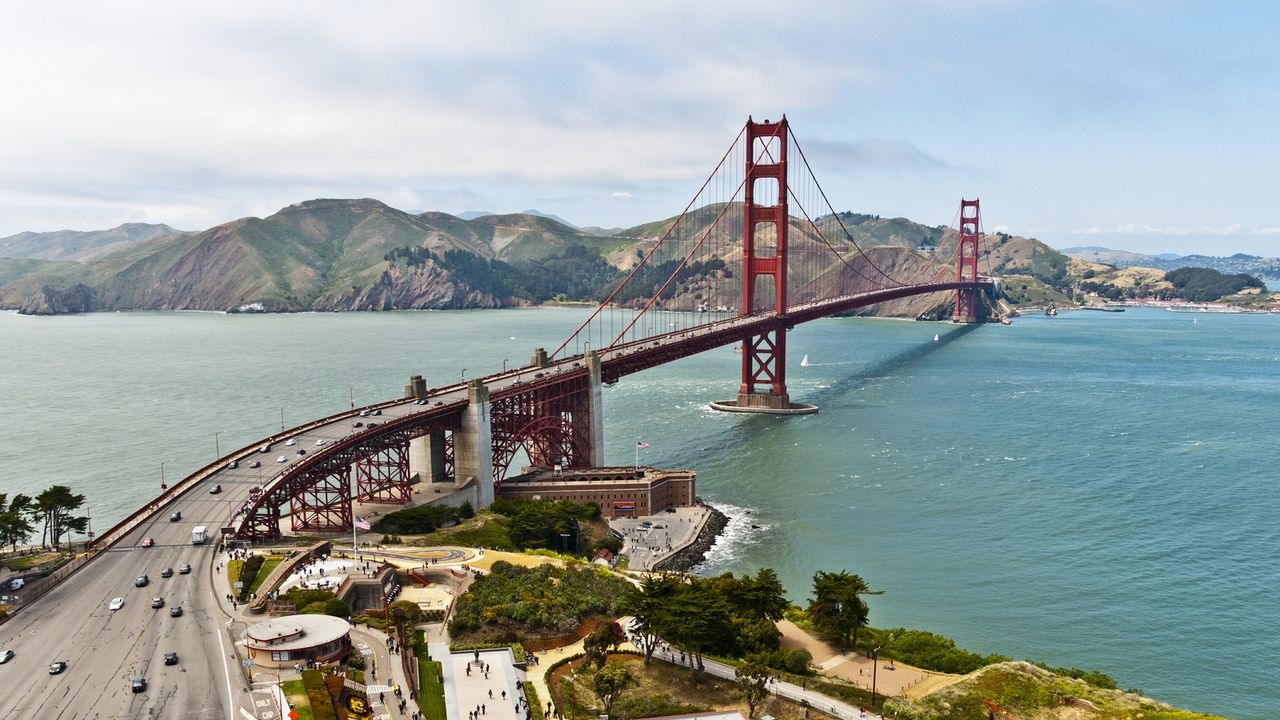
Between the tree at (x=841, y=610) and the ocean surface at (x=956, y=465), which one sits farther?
the ocean surface at (x=956, y=465)

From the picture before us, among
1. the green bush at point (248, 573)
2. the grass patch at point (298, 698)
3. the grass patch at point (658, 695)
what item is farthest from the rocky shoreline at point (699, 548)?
the grass patch at point (298, 698)

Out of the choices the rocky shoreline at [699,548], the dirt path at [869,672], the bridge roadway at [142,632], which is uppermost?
the bridge roadway at [142,632]

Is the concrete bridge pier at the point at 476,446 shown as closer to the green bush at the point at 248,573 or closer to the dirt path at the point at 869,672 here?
the green bush at the point at 248,573

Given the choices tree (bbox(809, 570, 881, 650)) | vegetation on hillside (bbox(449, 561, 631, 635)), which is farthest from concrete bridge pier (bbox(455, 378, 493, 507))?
tree (bbox(809, 570, 881, 650))

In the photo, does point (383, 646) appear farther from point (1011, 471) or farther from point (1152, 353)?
point (1152, 353)

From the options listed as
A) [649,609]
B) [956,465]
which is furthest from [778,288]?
[649,609]

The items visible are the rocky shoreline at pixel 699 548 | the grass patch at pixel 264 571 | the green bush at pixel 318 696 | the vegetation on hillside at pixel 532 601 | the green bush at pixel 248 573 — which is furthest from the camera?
the rocky shoreline at pixel 699 548

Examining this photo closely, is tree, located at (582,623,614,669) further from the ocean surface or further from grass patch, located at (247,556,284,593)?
the ocean surface
